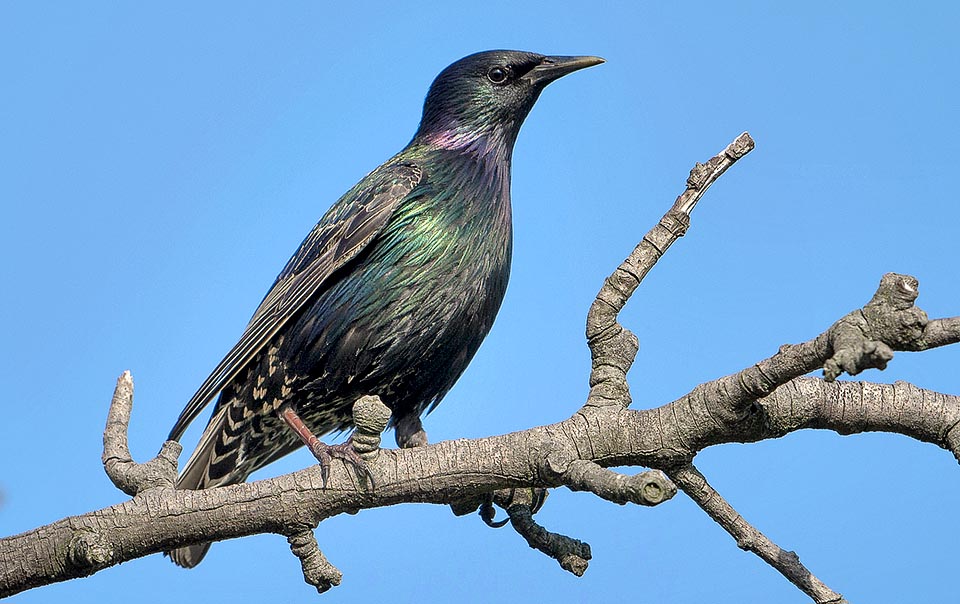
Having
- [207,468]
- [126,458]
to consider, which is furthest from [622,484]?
[207,468]

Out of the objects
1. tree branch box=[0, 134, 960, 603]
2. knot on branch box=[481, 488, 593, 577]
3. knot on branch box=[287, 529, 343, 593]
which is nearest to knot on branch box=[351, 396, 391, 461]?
tree branch box=[0, 134, 960, 603]

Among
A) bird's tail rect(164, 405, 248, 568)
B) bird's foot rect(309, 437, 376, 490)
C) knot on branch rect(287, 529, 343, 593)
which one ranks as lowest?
knot on branch rect(287, 529, 343, 593)

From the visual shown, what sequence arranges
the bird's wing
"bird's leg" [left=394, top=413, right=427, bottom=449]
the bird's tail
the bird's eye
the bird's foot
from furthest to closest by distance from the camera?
1. the bird's eye
2. "bird's leg" [left=394, top=413, right=427, bottom=449]
3. the bird's tail
4. the bird's wing
5. the bird's foot

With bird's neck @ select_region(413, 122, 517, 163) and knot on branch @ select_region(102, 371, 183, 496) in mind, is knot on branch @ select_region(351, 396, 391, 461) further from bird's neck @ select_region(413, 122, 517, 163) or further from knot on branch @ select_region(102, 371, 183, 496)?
bird's neck @ select_region(413, 122, 517, 163)

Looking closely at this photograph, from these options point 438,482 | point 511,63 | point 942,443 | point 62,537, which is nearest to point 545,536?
point 438,482

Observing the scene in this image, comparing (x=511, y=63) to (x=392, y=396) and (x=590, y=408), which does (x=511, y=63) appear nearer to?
(x=392, y=396)

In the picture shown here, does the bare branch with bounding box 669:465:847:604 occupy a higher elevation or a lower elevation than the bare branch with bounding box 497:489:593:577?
lower

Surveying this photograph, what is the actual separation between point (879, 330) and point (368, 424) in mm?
1491

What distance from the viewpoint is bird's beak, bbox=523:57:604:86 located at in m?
5.07

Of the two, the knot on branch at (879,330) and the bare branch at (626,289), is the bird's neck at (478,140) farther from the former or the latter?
the knot on branch at (879,330)

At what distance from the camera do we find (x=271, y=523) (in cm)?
336

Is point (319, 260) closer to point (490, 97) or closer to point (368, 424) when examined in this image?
point (490, 97)

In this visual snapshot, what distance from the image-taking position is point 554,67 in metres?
5.15

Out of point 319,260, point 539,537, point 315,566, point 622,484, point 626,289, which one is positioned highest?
point 319,260
